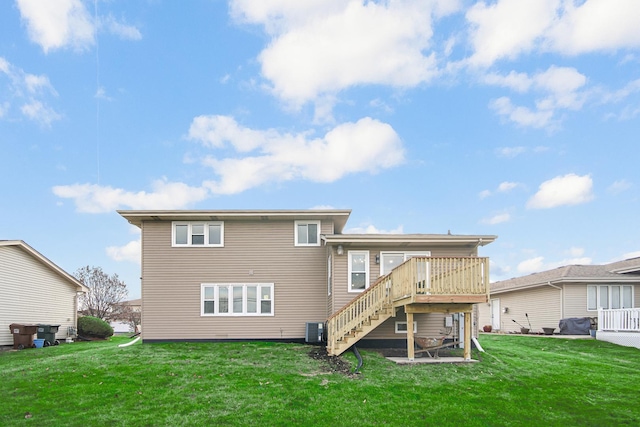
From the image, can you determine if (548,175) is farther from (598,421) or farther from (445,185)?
(598,421)

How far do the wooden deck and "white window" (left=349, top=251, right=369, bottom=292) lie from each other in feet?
6.14

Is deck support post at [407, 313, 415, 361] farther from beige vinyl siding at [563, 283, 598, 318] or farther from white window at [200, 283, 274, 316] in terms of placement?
beige vinyl siding at [563, 283, 598, 318]

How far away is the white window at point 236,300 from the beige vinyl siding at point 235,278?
0.60ft

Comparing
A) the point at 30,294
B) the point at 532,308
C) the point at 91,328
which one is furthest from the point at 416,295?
the point at 91,328

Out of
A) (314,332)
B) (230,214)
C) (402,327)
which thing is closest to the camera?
(402,327)

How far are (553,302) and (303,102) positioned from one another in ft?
52.5

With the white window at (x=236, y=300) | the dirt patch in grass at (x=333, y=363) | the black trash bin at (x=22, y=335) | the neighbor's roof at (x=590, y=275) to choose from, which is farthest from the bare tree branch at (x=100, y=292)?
the neighbor's roof at (x=590, y=275)

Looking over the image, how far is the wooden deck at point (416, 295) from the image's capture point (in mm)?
13188

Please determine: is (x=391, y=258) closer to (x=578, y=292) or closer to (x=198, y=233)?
(x=198, y=233)

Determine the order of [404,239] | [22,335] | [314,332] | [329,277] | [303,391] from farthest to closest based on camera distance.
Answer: [22,335], [329,277], [314,332], [404,239], [303,391]

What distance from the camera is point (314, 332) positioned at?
17.5 meters

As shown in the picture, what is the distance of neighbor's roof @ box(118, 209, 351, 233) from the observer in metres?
17.8

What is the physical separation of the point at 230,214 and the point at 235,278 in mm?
2419

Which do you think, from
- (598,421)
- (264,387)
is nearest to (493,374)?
(598,421)
